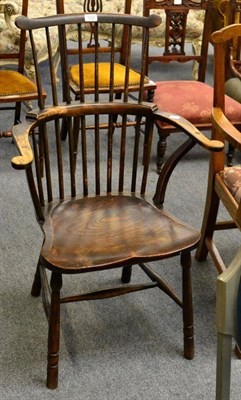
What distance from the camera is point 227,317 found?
94cm

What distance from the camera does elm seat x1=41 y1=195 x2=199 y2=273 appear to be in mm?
1682

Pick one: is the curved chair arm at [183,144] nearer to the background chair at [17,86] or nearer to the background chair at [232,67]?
the background chair at [17,86]

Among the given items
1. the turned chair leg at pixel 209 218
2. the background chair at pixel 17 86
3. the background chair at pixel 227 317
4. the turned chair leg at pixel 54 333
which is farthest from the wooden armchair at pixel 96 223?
the background chair at pixel 17 86

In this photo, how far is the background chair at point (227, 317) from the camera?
0.91m

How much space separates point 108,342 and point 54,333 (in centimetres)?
32

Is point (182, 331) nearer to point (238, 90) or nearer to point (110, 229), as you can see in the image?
point (110, 229)

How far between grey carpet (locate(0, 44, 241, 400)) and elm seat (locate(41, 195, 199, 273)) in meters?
0.42

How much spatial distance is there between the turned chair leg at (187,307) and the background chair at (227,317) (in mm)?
841

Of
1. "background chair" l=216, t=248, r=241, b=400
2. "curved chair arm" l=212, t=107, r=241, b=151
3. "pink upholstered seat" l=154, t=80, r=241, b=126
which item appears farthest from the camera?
"pink upholstered seat" l=154, t=80, r=241, b=126

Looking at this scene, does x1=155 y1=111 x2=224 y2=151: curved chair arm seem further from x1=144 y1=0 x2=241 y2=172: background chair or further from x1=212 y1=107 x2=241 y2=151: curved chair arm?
x1=144 y1=0 x2=241 y2=172: background chair

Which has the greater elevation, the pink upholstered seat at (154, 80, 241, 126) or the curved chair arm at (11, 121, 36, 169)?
the curved chair arm at (11, 121, 36, 169)

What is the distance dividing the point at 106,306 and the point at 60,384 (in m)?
0.41

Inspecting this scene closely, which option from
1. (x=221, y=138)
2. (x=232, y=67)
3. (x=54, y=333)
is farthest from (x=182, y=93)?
(x=54, y=333)

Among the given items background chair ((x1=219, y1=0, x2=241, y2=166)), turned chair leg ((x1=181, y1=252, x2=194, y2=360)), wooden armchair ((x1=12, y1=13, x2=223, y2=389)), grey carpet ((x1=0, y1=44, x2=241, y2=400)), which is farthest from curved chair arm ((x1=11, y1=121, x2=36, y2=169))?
background chair ((x1=219, y1=0, x2=241, y2=166))
